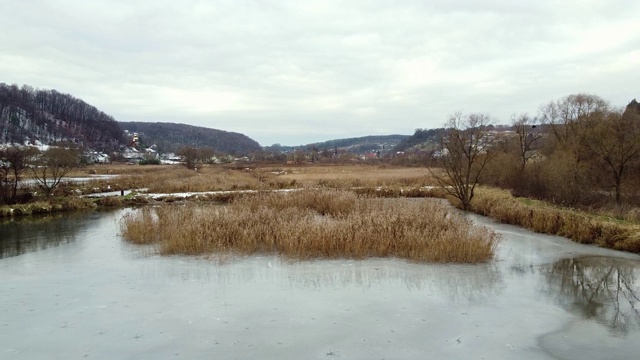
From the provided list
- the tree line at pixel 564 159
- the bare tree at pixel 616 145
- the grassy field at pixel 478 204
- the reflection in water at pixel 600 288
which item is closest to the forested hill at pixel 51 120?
the grassy field at pixel 478 204

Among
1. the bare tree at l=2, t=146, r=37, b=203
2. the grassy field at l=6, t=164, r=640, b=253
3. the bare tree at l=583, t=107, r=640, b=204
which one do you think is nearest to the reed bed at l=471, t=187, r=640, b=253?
the grassy field at l=6, t=164, r=640, b=253

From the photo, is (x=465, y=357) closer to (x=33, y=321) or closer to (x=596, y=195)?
(x=33, y=321)

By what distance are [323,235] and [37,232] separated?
11.2m

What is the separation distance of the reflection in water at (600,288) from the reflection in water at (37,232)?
13.5 m

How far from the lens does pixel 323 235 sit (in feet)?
37.7

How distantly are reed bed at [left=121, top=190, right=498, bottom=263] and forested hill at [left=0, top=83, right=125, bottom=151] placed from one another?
333ft

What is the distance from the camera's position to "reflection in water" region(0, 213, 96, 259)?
13211 millimetres

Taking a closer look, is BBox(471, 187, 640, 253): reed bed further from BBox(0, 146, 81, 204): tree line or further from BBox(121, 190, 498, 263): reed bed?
BBox(0, 146, 81, 204): tree line

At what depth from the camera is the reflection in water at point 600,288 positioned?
7074mm

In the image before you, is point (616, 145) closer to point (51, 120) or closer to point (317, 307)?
point (317, 307)

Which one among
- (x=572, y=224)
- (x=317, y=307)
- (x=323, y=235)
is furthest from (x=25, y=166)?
(x=572, y=224)

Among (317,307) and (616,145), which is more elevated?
(616,145)

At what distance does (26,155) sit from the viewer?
2539 cm

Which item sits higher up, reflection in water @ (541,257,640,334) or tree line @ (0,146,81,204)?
tree line @ (0,146,81,204)
